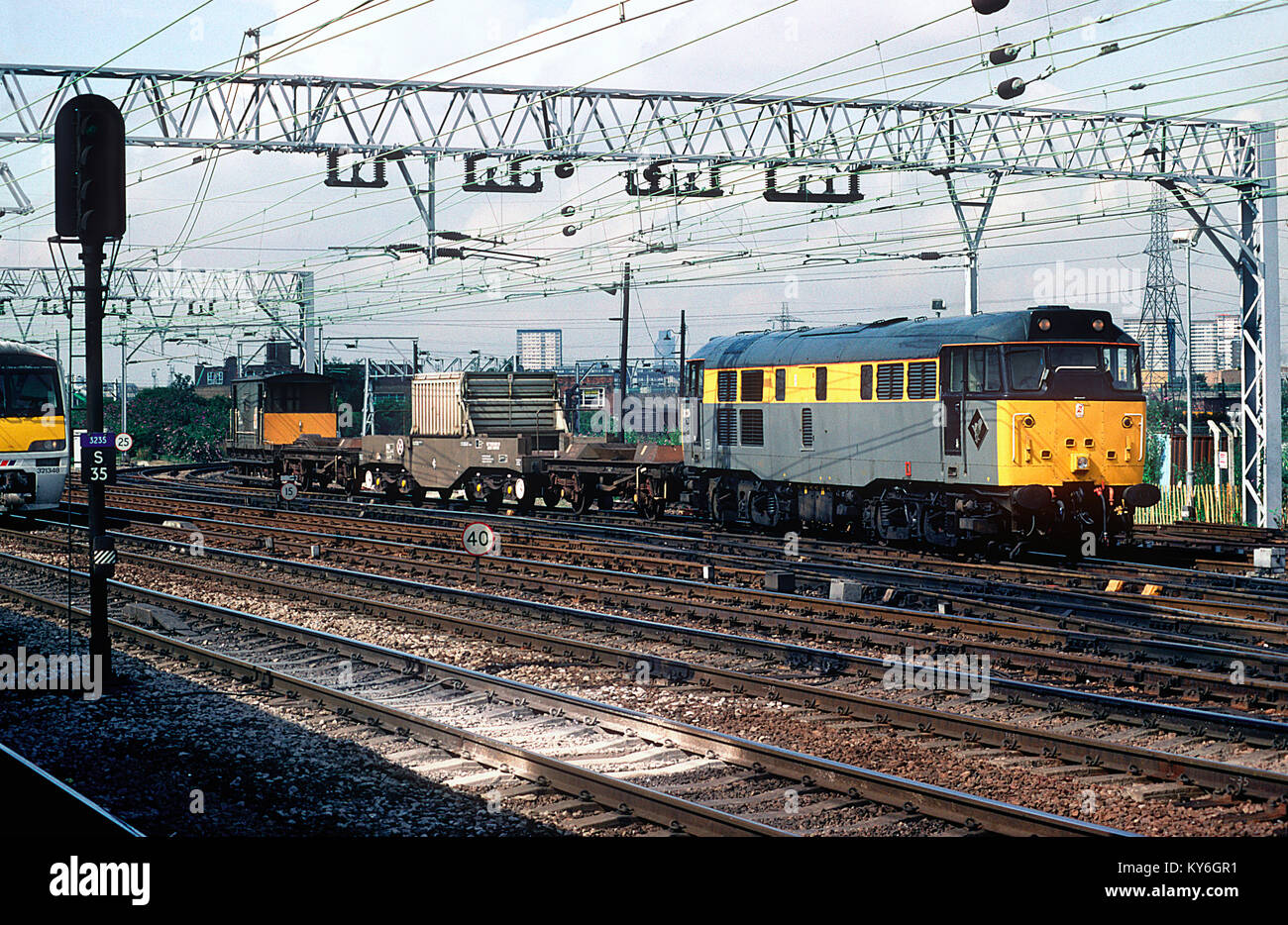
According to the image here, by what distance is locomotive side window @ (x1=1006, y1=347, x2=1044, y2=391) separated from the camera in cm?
1989

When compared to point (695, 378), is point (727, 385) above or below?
below

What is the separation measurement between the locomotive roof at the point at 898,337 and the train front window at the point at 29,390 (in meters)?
13.7

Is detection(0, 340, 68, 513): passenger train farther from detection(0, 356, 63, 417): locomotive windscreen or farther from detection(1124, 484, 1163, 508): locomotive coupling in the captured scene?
detection(1124, 484, 1163, 508): locomotive coupling

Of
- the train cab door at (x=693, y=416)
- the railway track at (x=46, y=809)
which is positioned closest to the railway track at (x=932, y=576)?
the train cab door at (x=693, y=416)

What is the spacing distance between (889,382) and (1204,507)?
15.5 metres

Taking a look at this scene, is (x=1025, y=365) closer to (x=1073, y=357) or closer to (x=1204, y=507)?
(x=1073, y=357)

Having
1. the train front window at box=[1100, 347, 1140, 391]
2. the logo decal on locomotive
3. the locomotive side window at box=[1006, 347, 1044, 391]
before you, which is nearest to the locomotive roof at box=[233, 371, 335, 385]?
the logo decal on locomotive

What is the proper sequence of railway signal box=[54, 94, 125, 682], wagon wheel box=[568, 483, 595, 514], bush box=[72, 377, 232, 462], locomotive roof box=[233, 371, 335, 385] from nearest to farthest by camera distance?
1. railway signal box=[54, 94, 125, 682]
2. wagon wheel box=[568, 483, 595, 514]
3. locomotive roof box=[233, 371, 335, 385]
4. bush box=[72, 377, 232, 462]

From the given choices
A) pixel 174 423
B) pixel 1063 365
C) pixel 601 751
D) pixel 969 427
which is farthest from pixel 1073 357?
pixel 174 423

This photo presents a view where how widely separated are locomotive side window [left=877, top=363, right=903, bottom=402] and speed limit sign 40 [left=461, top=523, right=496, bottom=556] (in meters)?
7.74

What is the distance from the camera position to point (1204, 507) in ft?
109

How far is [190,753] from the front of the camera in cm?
972

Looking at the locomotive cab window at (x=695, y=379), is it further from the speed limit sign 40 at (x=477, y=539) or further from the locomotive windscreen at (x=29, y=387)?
the locomotive windscreen at (x=29, y=387)
